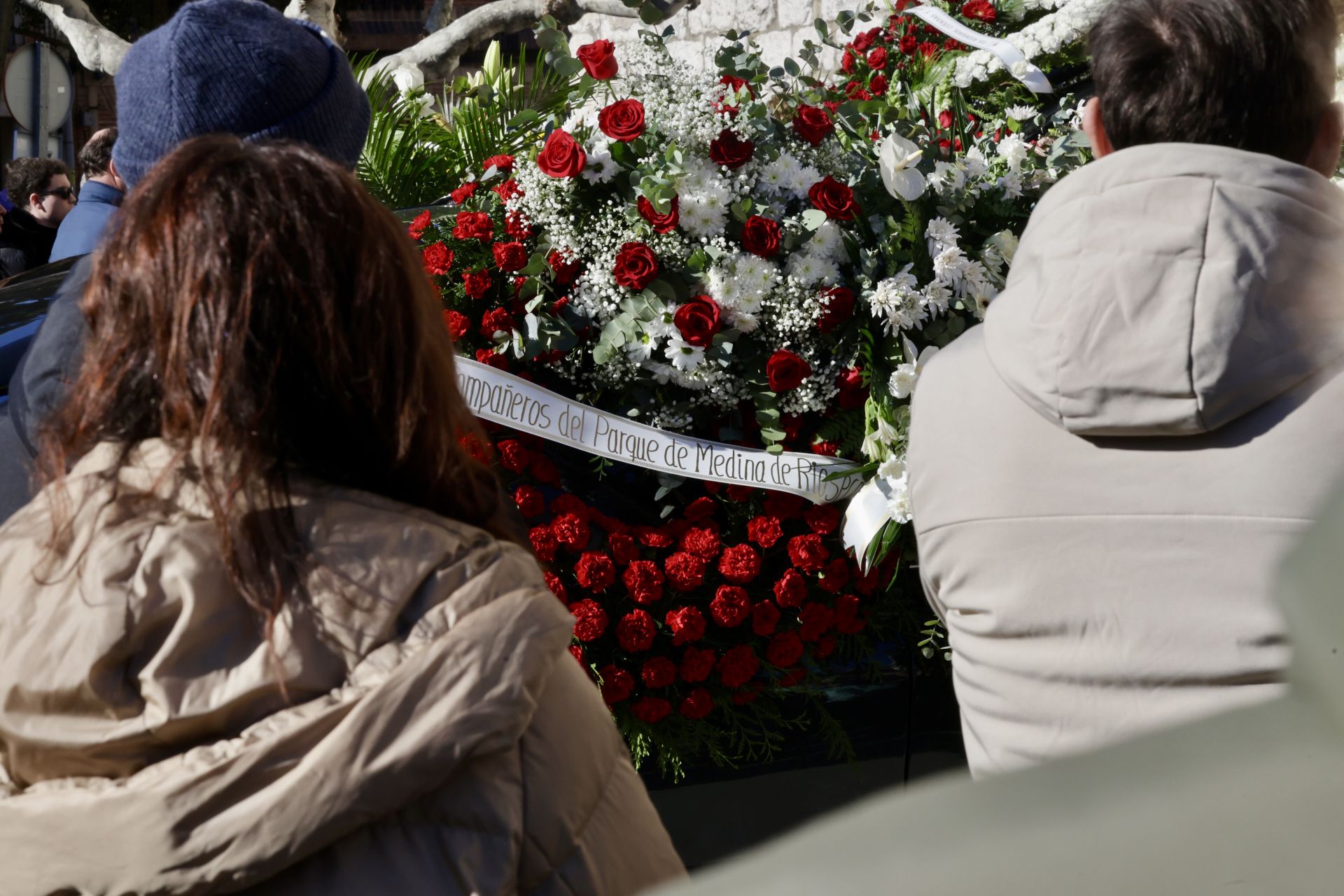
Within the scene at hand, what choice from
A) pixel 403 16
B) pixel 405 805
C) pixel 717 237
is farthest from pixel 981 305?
pixel 403 16

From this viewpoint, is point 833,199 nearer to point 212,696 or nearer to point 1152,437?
point 1152,437

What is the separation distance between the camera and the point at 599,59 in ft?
9.17

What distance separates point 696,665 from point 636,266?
81 cm

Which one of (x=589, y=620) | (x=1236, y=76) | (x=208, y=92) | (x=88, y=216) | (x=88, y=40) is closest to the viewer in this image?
(x=1236, y=76)

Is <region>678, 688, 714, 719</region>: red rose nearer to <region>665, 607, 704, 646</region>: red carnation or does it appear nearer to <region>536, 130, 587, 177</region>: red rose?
<region>665, 607, 704, 646</region>: red carnation

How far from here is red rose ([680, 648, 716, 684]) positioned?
2646mm

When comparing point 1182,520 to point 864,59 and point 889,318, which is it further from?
point 864,59

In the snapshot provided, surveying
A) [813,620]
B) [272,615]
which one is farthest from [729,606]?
[272,615]

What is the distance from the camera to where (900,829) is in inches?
17.6

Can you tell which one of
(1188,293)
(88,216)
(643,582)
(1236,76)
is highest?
(1236,76)

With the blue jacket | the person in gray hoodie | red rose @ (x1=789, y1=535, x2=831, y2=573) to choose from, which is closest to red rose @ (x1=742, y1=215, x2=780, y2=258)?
red rose @ (x1=789, y1=535, x2=831, y2=573)

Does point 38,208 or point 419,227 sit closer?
point 419,227

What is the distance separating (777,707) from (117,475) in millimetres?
1809

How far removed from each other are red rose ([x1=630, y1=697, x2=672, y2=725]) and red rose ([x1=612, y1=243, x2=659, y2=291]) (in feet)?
2.72
